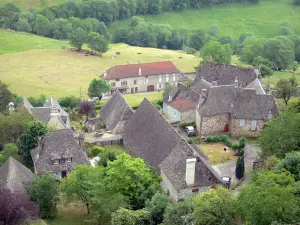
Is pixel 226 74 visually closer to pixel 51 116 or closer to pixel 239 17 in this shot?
pixel 51 116

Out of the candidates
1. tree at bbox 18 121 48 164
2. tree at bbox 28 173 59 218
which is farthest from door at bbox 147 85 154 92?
tree at bbox 28 173 59 218

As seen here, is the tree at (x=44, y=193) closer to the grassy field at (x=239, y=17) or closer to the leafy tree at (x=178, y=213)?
the leafy tree at (x=178, y=213)

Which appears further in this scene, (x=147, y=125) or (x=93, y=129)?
(x=93, y=129)

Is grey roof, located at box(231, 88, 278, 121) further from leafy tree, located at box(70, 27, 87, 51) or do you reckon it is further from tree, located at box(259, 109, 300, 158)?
leafy tree, located at box(70, 27, 87, 51)

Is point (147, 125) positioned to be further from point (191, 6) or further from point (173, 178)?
point (191, 6)

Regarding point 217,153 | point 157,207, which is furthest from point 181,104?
point 157,207

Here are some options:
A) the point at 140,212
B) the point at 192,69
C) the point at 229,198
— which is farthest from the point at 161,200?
the point at 192,69

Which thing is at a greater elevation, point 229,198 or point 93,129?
point 229,198
